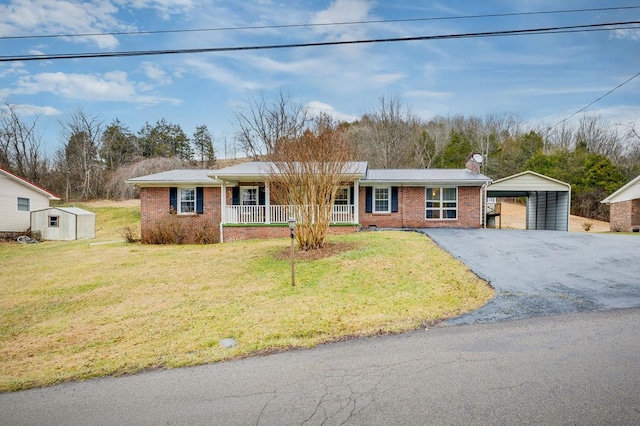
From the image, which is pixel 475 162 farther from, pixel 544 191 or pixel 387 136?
pixel 387 136

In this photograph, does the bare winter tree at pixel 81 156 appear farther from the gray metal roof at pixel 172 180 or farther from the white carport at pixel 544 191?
the white carport at pixel 544 191

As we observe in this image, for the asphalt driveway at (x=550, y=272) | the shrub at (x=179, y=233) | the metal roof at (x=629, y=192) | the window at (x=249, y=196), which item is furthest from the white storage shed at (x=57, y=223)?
the metal roof at (x=629, y=192)

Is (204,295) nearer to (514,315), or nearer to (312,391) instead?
(312,391)

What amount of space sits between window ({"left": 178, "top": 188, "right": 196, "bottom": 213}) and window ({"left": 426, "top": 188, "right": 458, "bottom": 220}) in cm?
1218

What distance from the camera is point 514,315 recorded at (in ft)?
18.4

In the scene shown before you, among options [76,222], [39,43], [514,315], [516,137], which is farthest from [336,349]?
[516,137]

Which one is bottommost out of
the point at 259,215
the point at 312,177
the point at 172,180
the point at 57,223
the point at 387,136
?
the point at 57,223

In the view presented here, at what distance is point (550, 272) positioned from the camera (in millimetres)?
8078

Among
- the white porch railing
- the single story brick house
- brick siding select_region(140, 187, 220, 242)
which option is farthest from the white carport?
brick siding select_region(140, 187, 220, 242)

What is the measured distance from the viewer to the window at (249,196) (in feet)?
61.8

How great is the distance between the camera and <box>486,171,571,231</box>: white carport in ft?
63.7

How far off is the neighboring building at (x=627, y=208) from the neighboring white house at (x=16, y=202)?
37210 mm

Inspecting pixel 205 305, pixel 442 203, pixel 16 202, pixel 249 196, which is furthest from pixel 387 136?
pixel 205 305

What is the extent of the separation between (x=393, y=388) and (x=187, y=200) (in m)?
17.4
